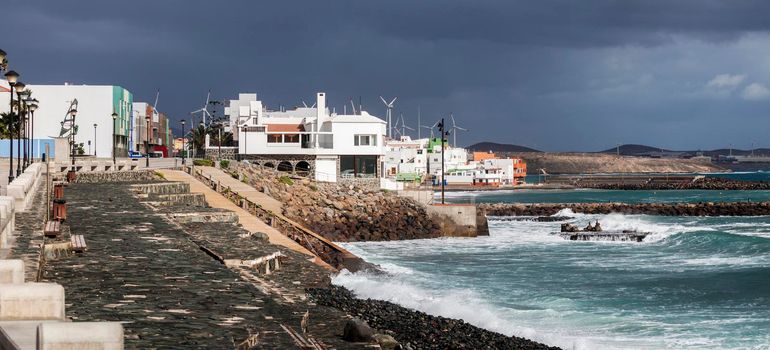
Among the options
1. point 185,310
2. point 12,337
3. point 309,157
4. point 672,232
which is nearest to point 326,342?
point 185,310

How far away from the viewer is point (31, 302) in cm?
853

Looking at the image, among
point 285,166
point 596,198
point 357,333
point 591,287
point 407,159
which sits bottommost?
point 596,198

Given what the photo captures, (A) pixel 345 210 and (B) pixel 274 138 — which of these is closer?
(A) pixel 345 210

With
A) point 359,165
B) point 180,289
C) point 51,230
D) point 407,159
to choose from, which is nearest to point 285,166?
point 359,165

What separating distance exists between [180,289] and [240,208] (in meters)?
25.5

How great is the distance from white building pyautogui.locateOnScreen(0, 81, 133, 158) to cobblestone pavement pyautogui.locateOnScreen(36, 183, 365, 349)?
76.4 meters

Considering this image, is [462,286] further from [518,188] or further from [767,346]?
[518,188]

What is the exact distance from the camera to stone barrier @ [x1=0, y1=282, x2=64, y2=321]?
330 inches

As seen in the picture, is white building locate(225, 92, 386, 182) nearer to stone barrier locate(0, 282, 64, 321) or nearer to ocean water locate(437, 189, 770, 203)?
ocean water locate(437, 189, 770, 203)

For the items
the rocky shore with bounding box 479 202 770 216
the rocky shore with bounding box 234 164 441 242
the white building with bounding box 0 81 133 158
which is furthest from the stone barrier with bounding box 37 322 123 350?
the white building with bounding box 0 81 133 158

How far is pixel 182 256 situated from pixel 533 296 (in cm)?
1237

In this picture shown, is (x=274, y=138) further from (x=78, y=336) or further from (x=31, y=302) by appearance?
(x=78, y=336)

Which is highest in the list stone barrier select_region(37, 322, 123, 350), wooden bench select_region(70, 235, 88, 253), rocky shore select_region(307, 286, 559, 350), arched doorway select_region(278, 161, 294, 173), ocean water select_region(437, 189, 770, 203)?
arched doorway select_region(278, 161, 294, 173)

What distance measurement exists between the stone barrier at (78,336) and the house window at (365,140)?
75.7 meters
